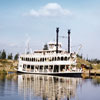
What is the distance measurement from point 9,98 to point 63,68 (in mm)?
56675

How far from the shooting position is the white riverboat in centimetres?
8650

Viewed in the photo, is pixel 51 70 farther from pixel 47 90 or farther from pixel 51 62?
pixel 47 90

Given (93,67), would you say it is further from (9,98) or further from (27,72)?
(9,98)

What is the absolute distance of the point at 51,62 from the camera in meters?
89.8

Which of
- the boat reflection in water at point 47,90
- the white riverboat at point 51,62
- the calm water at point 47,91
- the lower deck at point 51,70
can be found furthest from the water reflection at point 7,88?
the white riverboat at point 51,62

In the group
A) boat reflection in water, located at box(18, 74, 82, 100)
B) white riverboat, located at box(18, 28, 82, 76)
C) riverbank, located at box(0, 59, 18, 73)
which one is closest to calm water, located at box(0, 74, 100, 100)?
boat reflection in water, located at box(18, 74, 82, 100)

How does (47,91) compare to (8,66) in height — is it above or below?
below

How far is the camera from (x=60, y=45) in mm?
96250

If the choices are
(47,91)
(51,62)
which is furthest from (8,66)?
(47,91)

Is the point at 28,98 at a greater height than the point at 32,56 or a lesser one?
lesser

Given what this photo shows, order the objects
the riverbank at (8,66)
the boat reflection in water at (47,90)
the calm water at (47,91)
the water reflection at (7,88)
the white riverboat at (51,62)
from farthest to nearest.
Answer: the riverbank at (8,66)
the white riverboat at (51,62)
the water reflection at (7,88)
the boat reflection in water at (47,90)
the calm water at (47,91)

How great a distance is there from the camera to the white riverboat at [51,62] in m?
86.5

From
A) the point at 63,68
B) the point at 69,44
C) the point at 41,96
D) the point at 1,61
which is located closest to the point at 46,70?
the point at 63,68

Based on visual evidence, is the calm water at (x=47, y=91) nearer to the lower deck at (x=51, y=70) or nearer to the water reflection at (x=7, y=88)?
the water reflection at (x=7, y=88)
